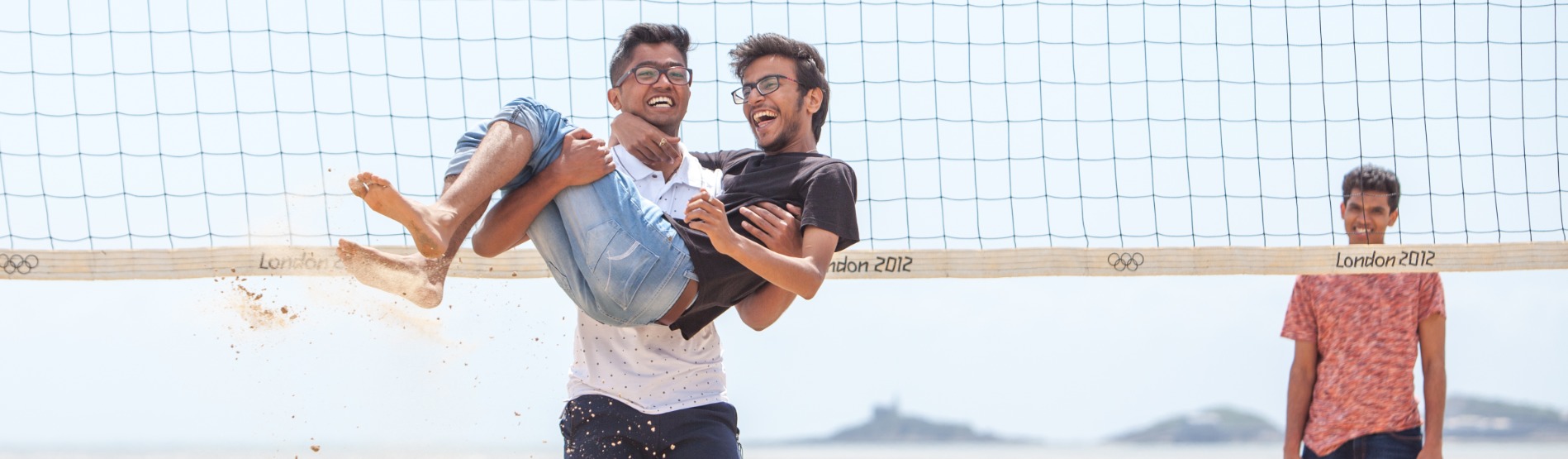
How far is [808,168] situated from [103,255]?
2568 mm

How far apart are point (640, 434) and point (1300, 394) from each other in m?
2.10

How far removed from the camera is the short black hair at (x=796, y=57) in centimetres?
317

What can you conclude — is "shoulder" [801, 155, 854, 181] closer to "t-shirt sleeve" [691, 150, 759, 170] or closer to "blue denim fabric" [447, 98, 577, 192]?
"t-shirt sleeve" [691, 150, 759, 170]

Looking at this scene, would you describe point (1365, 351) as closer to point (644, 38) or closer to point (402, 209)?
point (644, 38)

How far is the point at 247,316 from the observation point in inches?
125

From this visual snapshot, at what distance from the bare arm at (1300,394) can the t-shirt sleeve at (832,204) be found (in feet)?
5.70

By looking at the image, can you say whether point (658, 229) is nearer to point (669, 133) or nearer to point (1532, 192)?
point (669, 133)

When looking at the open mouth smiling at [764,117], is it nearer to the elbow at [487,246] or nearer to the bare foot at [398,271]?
the elbow at [487,246]

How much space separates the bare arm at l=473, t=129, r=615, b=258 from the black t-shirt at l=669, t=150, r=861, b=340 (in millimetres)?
242

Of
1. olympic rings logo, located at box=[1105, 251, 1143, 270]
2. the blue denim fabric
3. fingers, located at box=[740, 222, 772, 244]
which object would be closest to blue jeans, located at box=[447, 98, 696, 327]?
the blue denim fabric

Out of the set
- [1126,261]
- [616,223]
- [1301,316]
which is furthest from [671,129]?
[1126,261]

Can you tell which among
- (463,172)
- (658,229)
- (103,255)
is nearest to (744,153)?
(658,229)

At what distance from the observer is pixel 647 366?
2.85 m

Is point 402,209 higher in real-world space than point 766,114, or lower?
lower
